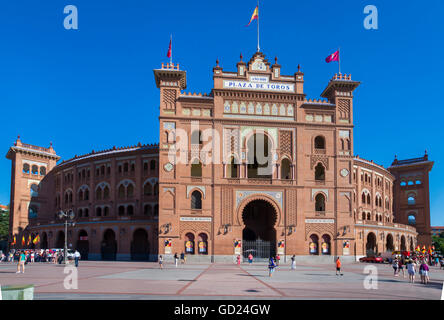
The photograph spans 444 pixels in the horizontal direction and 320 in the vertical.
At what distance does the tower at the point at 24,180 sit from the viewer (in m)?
76.6

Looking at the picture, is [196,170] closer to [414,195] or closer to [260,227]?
[260,227]

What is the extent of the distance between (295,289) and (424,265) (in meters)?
9.86

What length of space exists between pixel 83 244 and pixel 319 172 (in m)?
34.3

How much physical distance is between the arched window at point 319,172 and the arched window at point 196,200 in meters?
14.6

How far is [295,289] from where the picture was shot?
21.7m

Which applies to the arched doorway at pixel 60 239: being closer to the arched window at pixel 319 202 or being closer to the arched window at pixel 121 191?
the arched window at pixel 121 191

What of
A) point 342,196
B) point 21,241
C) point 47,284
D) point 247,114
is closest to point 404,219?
point 342,196

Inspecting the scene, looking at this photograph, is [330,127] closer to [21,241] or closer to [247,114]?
[247,114]

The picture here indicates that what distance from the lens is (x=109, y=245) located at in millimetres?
60219

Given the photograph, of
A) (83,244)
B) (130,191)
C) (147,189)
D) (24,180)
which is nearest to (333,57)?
(147,189)

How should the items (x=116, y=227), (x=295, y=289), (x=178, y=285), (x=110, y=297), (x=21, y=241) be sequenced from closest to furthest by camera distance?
(x=110, y=297) < (x=295, y=289) < (x=178, y=285) < (x=116, y=227) < (x=21, y=241)

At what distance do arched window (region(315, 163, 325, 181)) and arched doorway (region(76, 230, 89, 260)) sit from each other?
31.8m

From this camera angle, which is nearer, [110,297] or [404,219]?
[110,297]

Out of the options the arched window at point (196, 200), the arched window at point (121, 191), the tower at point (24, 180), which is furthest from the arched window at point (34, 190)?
the arched window at point (196, 200)
